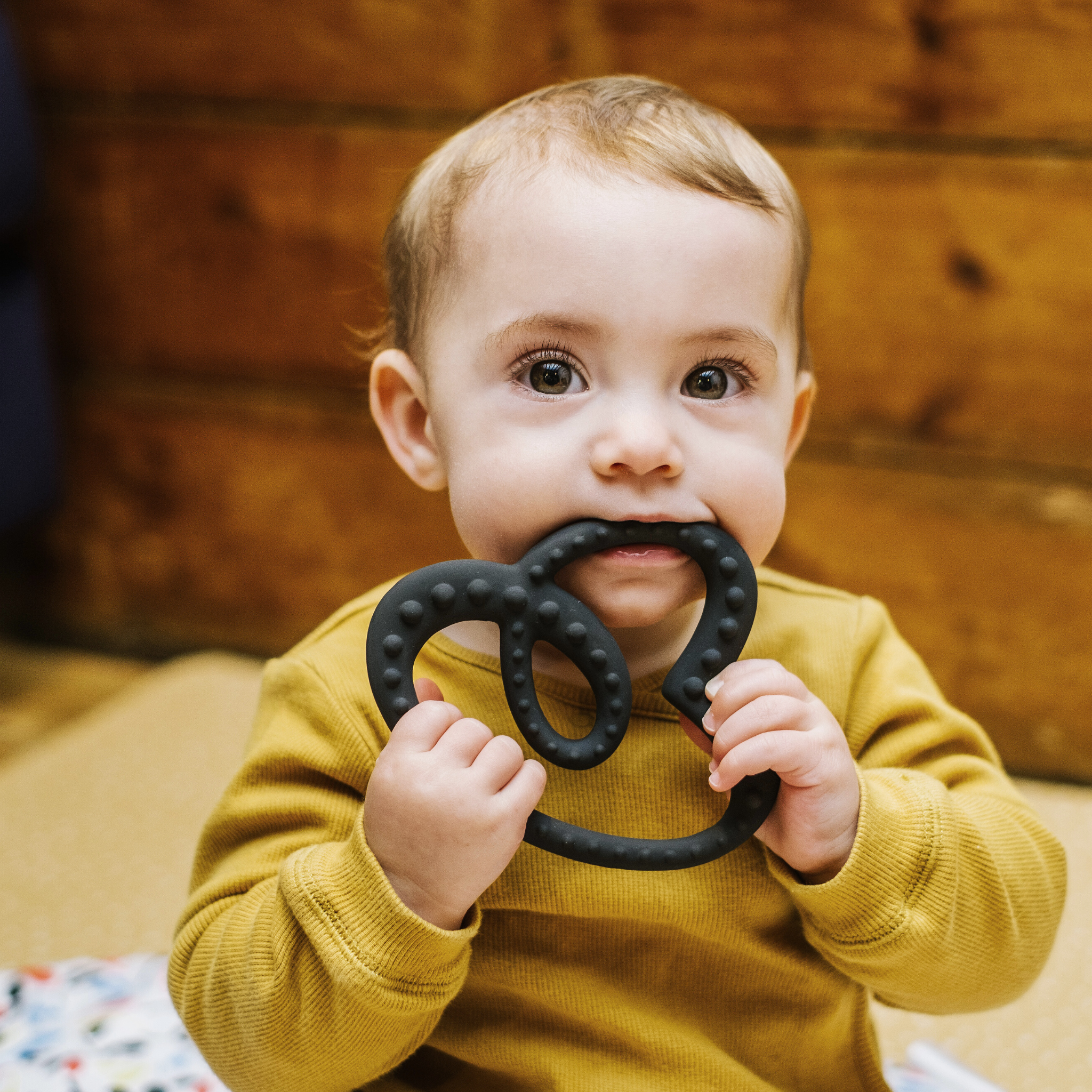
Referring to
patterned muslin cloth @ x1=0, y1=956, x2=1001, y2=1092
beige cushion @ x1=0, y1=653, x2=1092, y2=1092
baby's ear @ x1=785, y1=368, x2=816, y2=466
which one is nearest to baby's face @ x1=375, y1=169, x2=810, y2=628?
baby's ear @ x1=785, y1=368, x2=816, y2=466

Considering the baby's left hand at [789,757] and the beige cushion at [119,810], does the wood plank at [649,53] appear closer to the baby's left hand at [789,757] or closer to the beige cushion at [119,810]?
the beige cushion at [119,810]

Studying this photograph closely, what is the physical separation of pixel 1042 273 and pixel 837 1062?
2.72ft

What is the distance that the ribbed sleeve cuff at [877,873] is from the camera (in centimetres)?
54

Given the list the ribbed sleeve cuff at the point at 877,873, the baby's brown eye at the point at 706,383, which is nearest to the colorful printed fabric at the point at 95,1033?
the ribbed sleeve cuff at the point at 877,873

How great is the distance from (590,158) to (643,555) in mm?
181

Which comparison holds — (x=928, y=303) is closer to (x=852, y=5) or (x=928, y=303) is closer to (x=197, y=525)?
(x=852, y=5)

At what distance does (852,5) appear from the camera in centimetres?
117

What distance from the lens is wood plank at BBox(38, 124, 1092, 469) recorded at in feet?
3.92

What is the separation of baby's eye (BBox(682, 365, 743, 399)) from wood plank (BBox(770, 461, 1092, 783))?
2.49 ft

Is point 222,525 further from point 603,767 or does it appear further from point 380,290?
point 603,767

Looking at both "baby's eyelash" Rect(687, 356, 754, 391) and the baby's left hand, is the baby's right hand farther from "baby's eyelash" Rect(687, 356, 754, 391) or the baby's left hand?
"baby's eyelash" Rect(687, 356, 754, 391)

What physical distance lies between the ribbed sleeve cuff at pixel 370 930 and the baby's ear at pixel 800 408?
1.02 feet

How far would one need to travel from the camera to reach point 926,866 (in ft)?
1.84

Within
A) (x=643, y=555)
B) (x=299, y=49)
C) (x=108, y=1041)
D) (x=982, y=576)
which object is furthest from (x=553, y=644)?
(x=299, y=49)
